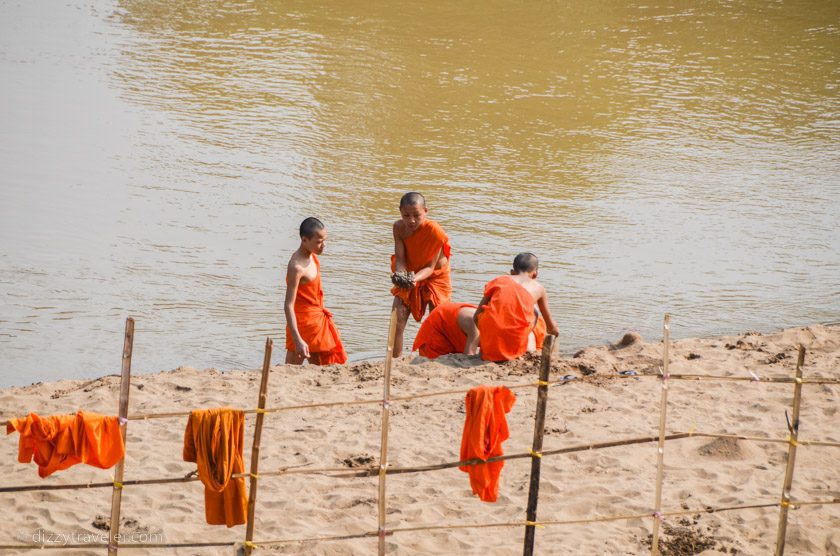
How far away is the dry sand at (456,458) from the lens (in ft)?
15.9

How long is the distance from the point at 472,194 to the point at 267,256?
2583 mm

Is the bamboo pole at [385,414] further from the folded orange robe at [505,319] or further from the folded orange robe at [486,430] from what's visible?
the folded orange robe at [505,319]

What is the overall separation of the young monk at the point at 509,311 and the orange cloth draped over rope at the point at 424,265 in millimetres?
593

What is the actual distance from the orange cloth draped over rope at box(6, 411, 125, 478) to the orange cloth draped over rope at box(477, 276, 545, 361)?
10.7 feet

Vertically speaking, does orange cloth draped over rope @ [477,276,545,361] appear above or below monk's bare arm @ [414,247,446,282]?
below

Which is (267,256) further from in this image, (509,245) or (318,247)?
(318,247)

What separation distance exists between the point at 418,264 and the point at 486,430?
321 centimetres

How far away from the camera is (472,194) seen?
10.8 meters

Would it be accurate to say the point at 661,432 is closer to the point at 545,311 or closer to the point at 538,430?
the point at 538,430

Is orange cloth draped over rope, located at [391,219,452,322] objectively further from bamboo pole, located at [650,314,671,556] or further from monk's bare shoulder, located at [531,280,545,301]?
bamboo pole, located at [650,314,671,556]

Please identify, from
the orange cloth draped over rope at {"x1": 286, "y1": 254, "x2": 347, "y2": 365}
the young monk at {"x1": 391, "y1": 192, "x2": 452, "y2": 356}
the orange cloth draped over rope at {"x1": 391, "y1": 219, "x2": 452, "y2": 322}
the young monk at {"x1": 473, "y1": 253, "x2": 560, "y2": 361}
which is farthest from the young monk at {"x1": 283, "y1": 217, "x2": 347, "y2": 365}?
the young monk at {"x1": 473, "y1": 253, "x2": 560, "y2": 361}

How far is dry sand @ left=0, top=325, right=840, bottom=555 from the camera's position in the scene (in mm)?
4832

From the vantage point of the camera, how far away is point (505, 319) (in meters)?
6.71

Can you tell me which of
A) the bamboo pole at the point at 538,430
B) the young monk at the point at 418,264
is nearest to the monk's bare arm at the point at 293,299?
the young monk at the point at 418,264
